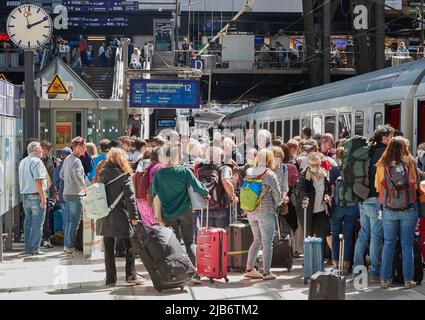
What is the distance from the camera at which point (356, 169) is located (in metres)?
11.1

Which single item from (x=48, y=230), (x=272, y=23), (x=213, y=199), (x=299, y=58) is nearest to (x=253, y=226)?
(x=213, y=199)

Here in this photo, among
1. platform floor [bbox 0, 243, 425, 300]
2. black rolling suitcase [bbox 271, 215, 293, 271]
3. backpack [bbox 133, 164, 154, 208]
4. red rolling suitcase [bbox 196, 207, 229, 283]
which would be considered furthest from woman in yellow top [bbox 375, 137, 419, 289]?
backpack [bbox 133, 164, 154, 208]

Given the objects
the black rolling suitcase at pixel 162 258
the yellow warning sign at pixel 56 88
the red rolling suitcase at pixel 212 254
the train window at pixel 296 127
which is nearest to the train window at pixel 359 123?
the yellow warning sign at pixel 56 88

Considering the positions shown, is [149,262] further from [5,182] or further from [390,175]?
[5,182]

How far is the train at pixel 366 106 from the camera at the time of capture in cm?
1524

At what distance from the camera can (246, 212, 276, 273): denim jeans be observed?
11195 millimetres

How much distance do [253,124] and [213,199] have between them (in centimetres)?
2153

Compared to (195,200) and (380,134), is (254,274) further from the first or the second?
(380,134)

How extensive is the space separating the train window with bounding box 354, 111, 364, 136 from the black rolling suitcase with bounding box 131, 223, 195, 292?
26.6 feet

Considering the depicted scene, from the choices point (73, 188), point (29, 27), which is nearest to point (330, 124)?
point (29, 27)

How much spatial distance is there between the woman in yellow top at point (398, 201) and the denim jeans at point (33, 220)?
569 centimetres

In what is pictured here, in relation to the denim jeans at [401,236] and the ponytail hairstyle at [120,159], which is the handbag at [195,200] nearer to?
the ponytail hairstyle at [120,159]

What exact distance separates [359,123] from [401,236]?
7.60 m
